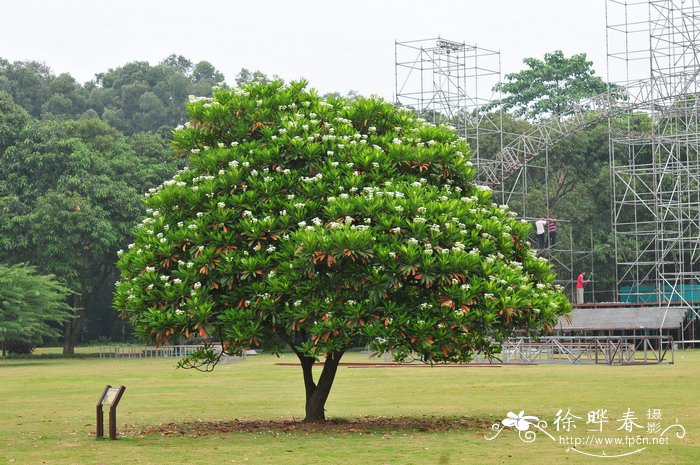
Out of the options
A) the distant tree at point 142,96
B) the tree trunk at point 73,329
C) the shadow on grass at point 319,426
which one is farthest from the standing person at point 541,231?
the distant tree at point 142,96

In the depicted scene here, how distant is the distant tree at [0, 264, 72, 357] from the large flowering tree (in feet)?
94.0

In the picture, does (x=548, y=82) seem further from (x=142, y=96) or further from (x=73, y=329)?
(x=73, y=329)

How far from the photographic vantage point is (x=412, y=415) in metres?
21.4

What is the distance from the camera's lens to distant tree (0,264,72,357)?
154 feet

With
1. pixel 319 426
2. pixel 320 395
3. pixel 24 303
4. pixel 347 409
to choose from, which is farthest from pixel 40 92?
pixel 319 426

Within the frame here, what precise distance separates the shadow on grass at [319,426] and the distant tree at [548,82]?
220 feet

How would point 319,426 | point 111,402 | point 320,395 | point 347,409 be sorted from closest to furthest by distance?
1. point 111,402
2. point 319,426
3. point 320,395
4. point 347,409

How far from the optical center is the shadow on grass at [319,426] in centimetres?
1861

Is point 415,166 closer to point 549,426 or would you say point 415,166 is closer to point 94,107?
point 549,426

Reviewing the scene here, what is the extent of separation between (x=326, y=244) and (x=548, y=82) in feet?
238

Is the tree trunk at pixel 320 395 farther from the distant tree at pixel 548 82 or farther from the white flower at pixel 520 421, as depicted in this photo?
the distant tree at pixel 548 82

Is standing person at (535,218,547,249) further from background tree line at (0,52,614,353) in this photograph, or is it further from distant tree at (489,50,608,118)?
distant tree at (489,50,608,118)

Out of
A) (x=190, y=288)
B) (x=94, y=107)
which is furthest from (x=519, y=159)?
(x=94, y=107)

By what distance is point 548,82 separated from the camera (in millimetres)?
87250
